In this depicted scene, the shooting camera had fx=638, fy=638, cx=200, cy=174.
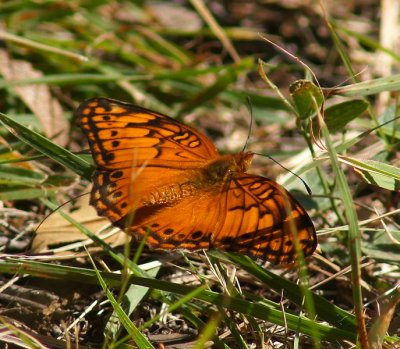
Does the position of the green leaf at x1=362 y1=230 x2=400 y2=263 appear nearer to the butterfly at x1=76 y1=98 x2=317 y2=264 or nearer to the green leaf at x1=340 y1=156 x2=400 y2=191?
the green leaf at x1=340 y1=156 x2=400 y2=191

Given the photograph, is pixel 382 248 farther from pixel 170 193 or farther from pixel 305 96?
pixel 170 193

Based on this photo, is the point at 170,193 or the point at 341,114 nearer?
the point at 170,193

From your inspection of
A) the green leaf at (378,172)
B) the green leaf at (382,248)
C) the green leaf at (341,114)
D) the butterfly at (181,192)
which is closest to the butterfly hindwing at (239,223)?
the butterfly at (181,192)

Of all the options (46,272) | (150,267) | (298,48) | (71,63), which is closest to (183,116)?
(71,63)

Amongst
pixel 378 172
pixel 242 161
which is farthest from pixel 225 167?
pixel 378 172

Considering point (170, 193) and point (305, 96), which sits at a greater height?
point (305, 96)

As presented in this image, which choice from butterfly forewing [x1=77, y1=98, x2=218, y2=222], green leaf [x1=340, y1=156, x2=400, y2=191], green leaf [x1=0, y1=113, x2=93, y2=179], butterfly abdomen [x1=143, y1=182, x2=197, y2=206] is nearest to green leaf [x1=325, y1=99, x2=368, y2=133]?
green leaf [x1=340, y1=156, x2=400, y2=191]

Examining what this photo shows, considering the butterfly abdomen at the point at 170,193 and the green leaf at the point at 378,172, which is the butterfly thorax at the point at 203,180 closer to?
the butterfly abdomen at the point at 170,193
